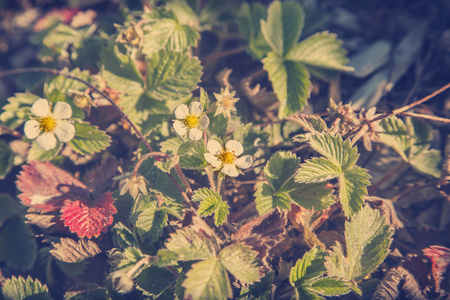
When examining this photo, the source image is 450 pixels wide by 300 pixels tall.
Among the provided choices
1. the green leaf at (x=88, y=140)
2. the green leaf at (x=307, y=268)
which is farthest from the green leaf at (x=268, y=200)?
the green leaf at (x=88, y=140)

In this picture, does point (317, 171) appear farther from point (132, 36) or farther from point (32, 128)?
point (32, 128)

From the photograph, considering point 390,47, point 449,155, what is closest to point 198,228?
point 449,155

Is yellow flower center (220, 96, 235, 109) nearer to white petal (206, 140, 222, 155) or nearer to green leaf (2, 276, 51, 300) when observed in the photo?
white petal (206, 140, 222, 155)

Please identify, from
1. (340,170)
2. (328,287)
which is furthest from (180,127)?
(328,287)

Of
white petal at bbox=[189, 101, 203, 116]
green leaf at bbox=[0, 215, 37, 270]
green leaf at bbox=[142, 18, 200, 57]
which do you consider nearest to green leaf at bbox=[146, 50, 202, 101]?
green leaf at bbox=[142, 18, 200, 57]

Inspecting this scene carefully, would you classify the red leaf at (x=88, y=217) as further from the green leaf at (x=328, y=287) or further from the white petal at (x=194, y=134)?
the green leaf at (x=328, y=287)

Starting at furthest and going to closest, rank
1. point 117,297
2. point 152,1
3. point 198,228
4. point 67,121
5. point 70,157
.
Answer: point 152,1 → point 70,157 → point 67,121 → point 117,297 → point 198,228

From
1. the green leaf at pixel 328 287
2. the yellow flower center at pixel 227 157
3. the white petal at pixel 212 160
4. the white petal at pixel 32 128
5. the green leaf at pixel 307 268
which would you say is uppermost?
the white petal at pixel 32 128

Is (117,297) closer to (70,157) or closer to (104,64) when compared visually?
(70,157)
